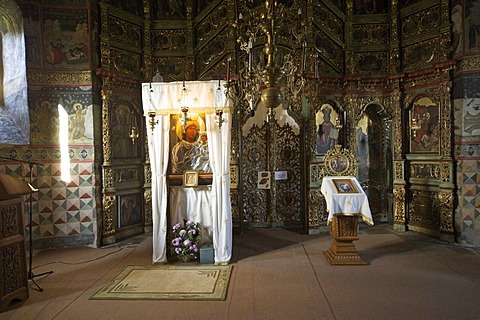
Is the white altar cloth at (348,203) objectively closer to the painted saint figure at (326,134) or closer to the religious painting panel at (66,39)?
the painted saint figure at (326,134)

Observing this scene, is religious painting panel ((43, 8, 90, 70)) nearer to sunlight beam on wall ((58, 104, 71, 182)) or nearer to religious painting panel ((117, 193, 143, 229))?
sunlight beam on wall ((58, 104, 71, 182))

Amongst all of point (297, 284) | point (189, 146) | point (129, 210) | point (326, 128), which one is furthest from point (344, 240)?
point (129, 210)

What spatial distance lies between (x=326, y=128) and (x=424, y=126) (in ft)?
7.70

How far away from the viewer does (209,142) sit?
6.60m

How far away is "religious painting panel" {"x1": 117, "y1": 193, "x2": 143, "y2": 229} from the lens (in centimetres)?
848

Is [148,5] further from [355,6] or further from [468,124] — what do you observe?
A: [468,124]

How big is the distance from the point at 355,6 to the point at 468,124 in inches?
165

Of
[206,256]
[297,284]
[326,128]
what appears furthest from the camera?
[326,128]

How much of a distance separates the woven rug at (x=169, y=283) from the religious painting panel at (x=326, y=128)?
444 cm

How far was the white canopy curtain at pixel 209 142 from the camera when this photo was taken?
21.5ft

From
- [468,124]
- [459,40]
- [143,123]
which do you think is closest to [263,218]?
[143,123]

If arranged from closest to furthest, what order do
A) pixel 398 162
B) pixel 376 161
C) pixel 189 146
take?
1. pixel 189 146
2. pixel 398 162
3. pixel 376 161

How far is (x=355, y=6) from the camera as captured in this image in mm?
9305

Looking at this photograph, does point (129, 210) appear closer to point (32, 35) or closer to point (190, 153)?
point (190, 153)
